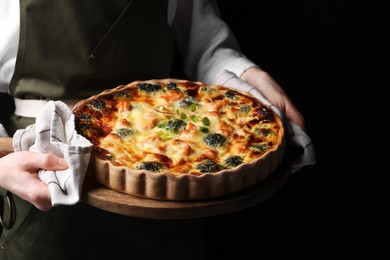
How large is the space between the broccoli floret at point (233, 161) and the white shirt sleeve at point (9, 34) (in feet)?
2.67

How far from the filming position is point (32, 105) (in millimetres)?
2426

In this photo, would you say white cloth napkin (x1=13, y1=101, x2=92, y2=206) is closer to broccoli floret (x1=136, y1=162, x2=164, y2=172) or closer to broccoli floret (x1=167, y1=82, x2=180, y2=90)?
broccoli floret (x1=136, y1=162, x2=164, y2=172)

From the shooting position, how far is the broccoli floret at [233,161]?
2078 millimetres

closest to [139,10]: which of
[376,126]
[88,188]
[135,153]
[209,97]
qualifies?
[209,97]

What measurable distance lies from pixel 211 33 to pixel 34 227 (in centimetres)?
100

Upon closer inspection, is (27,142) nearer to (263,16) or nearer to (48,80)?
(48,80)

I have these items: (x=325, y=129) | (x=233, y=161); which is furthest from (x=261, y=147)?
(x=325, y=129)

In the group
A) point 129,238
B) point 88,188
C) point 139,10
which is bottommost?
point 129,238

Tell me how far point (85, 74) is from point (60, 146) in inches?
19.5

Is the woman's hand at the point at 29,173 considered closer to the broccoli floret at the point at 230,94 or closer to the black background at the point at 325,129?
the broccoli floret at the point at 230,94

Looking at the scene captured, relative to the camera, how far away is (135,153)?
2131mm

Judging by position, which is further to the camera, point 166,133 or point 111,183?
point 166,133

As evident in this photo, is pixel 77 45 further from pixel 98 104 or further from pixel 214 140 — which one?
pixel 214 140

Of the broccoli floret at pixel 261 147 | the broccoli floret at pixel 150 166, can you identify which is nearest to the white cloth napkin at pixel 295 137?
the broccoli floret at pixel 261 147
